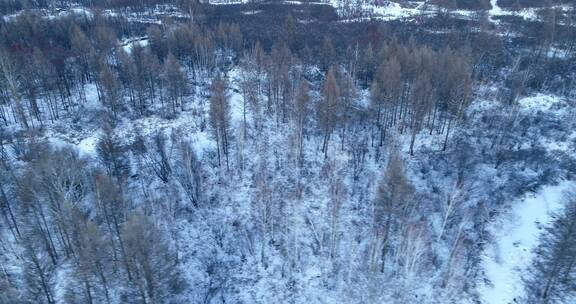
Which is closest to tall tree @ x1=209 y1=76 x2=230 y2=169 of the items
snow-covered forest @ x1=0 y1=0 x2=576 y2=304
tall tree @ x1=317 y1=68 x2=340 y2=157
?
snow-covered forest @ x1=0 y1=0 x2=576 y2=304

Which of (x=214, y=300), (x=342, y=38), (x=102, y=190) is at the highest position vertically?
(x=342, y=38)

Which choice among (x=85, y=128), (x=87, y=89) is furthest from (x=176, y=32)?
(x=85, y=128)

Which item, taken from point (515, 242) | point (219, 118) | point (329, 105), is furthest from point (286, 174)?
point (515, 242)

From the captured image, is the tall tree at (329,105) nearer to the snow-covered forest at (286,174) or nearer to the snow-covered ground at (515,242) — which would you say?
the snow-covered forest at (286,174)

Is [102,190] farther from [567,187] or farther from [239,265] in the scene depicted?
[567,187]

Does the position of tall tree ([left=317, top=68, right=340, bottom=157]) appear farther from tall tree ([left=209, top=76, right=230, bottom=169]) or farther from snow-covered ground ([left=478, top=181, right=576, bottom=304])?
snow-covered ground ([left=478, top=181, right=576, bottom=304])

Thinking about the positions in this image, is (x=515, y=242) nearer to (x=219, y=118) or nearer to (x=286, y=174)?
(x=286, y=174)

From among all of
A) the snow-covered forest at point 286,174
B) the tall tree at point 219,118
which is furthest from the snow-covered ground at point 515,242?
the tall tree at point 219,118
